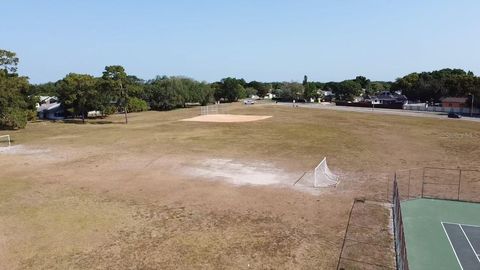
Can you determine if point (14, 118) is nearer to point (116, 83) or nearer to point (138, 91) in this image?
point (116, 83)

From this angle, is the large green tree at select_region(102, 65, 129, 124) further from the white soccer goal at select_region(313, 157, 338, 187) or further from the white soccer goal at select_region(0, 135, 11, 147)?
the white soccer goal at select_region(313, 157, 338, 187)

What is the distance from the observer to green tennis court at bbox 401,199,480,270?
13.2m

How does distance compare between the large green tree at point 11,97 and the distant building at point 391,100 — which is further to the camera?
the distant building at point 391,100

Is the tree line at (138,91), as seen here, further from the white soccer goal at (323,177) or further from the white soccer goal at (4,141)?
the white soccer goal at (323,177)

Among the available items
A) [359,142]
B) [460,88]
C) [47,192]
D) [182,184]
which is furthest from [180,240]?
[460,88]

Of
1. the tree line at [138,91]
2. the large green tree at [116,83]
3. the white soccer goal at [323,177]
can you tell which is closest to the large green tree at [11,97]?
the tree line at [138,91]

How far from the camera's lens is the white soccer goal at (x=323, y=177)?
22016 mm

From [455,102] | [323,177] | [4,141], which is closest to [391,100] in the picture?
[455,102]

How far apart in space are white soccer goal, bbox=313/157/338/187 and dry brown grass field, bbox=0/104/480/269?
0.62 meters

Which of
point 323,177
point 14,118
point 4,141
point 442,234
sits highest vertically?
point 14,118

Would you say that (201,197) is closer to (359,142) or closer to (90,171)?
(90,171)

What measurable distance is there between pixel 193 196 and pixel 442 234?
39.8 feet

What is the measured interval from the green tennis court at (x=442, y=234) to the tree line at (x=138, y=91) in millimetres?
44618

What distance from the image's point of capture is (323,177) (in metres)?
23.3
